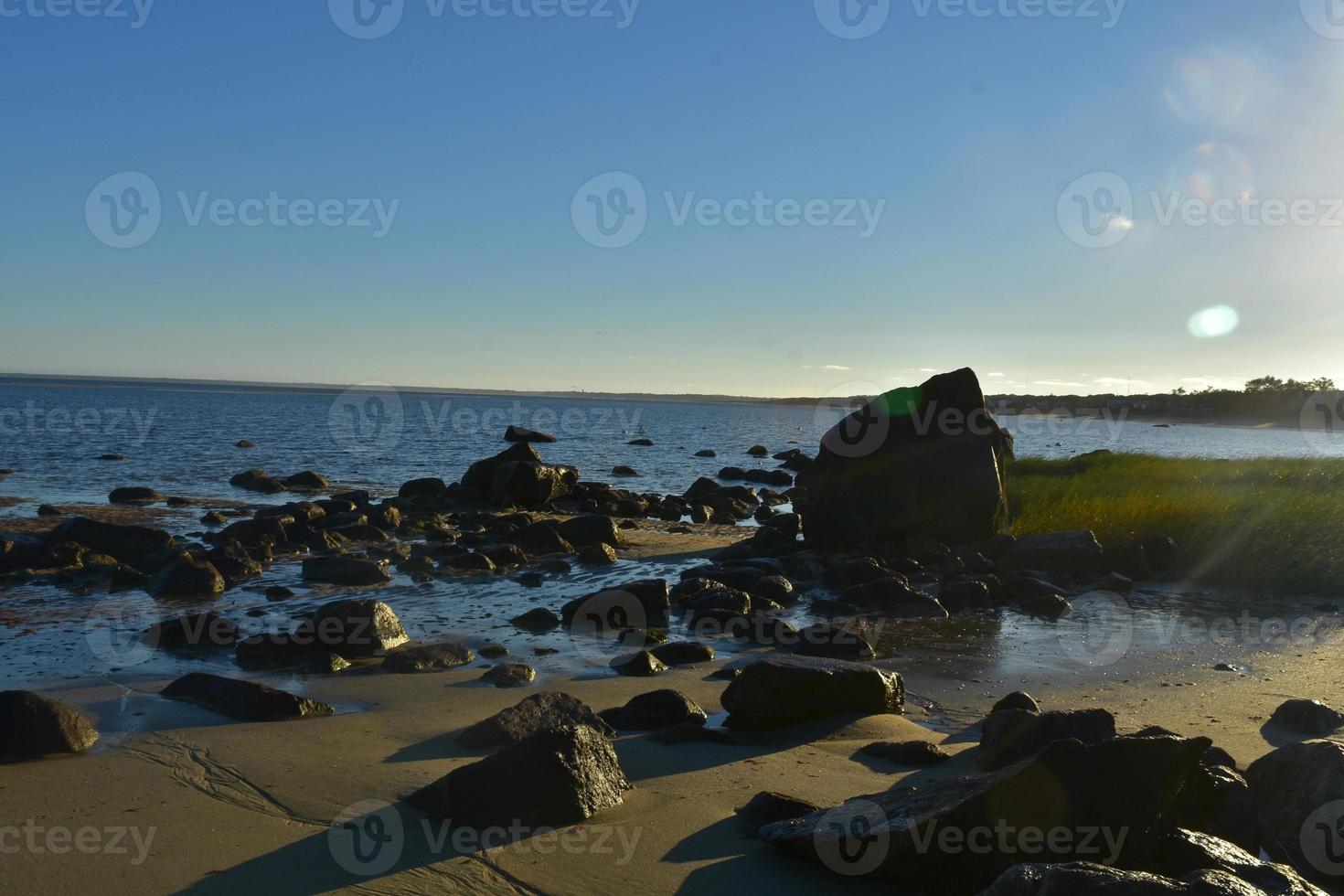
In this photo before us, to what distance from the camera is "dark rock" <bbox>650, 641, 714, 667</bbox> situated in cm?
1056

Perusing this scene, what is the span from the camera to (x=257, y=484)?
104ft

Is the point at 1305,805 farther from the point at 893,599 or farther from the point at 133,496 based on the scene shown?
the point at 133,496

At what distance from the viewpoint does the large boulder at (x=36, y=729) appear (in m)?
6.89

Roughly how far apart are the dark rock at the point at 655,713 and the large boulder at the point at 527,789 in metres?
1.90

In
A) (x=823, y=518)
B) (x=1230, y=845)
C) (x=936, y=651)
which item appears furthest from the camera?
(x=823, y=518)

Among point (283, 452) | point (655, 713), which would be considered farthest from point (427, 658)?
point (283, 452)

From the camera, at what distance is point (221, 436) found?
197 feet

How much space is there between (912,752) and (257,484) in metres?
29.2

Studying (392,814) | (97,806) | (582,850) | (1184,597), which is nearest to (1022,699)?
(582,850)

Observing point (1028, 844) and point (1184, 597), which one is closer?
point (1028, 844)

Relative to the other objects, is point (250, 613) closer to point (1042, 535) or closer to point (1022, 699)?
point (1022, 699)

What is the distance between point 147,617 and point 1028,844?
39.0 feet

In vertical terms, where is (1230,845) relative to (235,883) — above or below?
above

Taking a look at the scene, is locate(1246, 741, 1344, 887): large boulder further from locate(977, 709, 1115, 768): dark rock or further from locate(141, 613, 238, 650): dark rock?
locate(141, 613, 238, 650): dark rock
